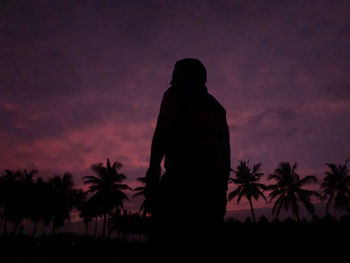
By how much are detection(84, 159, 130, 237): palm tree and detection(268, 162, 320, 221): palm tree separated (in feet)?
73.8

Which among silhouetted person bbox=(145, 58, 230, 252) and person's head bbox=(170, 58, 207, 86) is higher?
person's head bbox=(170, 58, 207, 86)

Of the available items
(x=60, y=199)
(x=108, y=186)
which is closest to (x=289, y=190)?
(x=108, y=186)

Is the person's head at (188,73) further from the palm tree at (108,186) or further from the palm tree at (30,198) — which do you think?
the palm tree at (30,198)

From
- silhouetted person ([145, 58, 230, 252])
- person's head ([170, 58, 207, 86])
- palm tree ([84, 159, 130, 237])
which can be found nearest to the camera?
silhouetted person ([145, 58, 230, 252])

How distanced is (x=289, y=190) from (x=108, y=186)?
88.5 feet

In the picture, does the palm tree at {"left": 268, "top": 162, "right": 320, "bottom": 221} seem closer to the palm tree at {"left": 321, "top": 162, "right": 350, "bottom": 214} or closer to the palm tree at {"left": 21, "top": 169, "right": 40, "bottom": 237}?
the palm tree at {"left": 321, "top": 162, "right": 350, "bottom": 214}

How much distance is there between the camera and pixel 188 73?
66.5 inches

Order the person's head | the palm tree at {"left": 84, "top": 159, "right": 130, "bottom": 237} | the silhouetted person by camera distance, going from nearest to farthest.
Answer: the silhouetted person → the person's head → the palm tree at {"left": 84, "top": 159, "right": 130, "bottom": 237}

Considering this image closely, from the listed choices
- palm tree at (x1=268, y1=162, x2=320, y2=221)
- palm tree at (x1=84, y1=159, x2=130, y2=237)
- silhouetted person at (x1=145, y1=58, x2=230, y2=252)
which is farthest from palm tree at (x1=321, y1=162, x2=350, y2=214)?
silhouetted person at (x1=145, y1=58, x2=230, y2=252)

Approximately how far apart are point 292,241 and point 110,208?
24.2m

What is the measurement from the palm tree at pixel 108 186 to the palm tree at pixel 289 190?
22503 mm

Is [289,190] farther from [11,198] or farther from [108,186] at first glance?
[11,198]

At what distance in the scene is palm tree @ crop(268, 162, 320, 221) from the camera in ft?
110

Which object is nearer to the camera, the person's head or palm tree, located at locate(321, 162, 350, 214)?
the person's head
